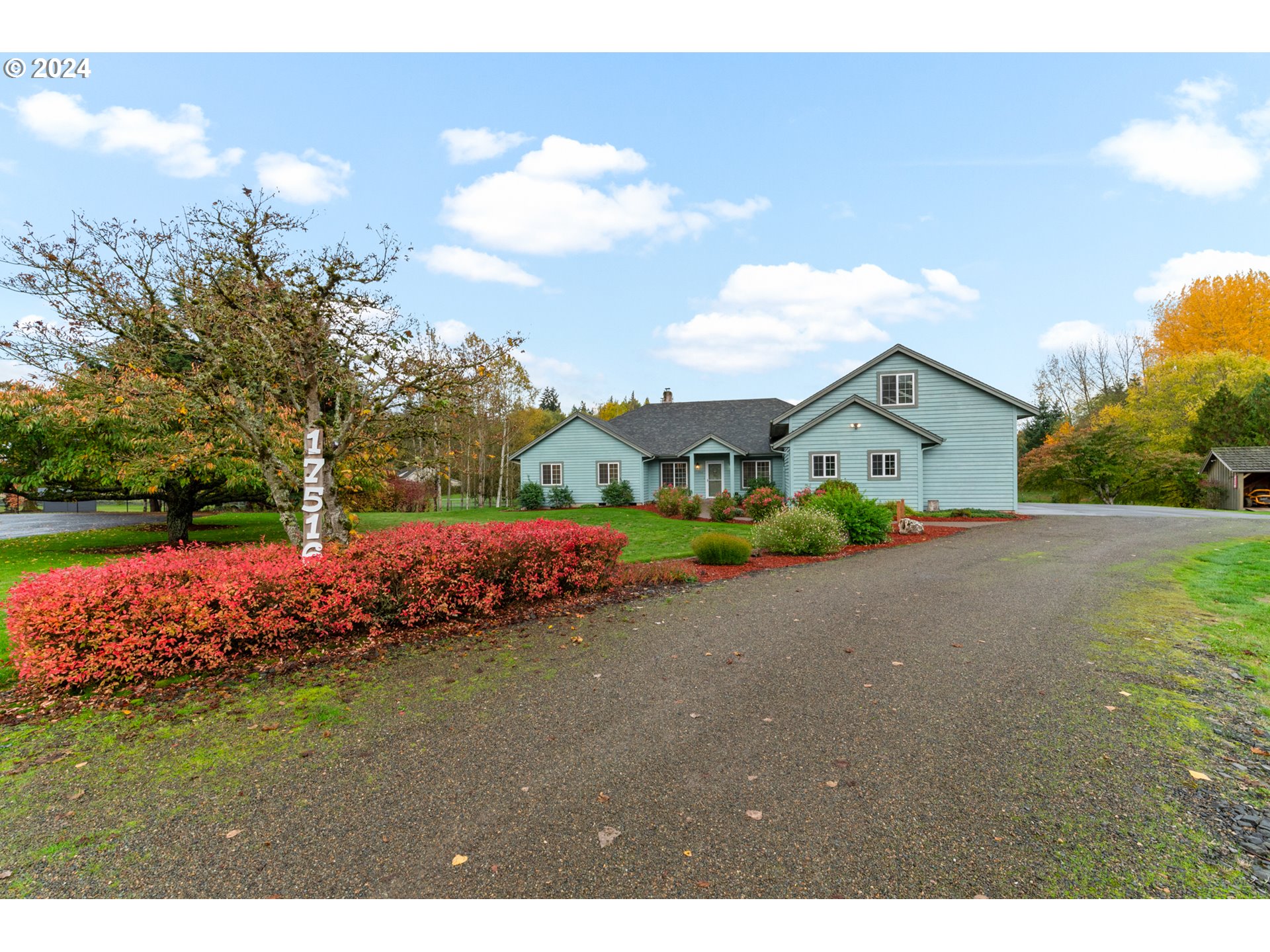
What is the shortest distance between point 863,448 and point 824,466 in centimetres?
167

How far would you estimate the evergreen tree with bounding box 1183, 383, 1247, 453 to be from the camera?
3048cm

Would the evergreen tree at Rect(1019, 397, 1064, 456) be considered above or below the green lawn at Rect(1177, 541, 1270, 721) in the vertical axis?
above

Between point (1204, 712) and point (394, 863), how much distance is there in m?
5.93

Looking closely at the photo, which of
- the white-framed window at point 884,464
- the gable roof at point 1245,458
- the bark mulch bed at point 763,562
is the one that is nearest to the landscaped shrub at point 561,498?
the white-framed window at point 884,464

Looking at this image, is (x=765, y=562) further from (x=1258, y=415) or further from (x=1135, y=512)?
(x=1258, y=415)

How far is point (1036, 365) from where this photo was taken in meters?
45.4

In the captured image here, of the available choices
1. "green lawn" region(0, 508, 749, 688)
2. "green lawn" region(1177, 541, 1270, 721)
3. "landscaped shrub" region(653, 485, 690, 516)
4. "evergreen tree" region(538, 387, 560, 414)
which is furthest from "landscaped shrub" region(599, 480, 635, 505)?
"evergreen tree" region(538, 387, 560, 414)

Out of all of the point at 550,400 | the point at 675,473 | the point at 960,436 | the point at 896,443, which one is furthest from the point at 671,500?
the point at 550,400

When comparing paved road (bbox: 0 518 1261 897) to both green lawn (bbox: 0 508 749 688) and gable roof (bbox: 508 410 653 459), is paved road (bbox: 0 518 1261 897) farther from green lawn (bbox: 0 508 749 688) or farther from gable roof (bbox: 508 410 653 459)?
gable roof (bbox: 508 410 653 459)

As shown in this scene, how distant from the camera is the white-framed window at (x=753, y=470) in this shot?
27.4 metres

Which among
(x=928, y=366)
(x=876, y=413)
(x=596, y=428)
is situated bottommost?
(x=876, y=413)

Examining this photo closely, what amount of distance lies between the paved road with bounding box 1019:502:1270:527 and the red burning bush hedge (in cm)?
2378

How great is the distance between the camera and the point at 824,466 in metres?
22.6

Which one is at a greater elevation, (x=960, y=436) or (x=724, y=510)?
(x=960, y=436)
